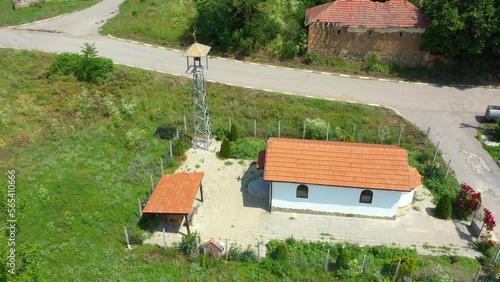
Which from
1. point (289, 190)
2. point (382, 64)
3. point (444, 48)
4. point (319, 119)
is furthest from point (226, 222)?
point (444, 48)

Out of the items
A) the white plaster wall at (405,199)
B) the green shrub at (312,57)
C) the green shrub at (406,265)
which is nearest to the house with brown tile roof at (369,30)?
the green shrub at (312,57)

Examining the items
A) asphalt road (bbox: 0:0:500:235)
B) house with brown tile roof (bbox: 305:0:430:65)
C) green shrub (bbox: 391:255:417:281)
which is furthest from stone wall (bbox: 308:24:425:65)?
green shrub (bbox: 391:255:417:281)

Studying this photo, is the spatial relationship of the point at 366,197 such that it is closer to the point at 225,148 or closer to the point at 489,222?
the point at 489,222

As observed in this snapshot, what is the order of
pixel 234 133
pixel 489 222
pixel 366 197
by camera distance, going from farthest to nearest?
pixel 234 133, pixel 366 197, pixel 489 222

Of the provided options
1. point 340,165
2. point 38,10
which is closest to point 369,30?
point 340,165

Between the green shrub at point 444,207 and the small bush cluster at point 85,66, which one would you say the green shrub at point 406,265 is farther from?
the small bush cluster at point 85,66

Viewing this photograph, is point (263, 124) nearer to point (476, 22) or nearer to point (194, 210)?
point (194, 210)
